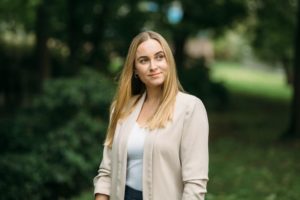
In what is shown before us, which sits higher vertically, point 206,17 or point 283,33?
point 206,17

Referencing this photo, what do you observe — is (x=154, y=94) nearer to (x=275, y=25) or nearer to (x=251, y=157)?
(x=251, y=157)

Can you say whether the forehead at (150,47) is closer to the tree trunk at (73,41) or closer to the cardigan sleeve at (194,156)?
the cardigan sleeve at (194,156)

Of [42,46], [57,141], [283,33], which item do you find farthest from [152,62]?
[283,33]

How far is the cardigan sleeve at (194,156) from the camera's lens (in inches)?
133

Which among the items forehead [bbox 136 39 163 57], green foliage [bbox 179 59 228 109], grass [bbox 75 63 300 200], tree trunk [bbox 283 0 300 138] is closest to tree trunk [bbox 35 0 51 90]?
green foliage [bbox 179 59 228 109]

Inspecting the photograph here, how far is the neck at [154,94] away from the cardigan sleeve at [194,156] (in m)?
0.37

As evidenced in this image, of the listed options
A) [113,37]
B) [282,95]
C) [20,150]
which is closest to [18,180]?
[20,150]

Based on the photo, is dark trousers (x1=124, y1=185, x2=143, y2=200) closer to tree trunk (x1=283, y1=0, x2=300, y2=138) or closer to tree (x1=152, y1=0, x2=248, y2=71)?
tree trunk (x1=283, y1=0, x2=300, y2=138)

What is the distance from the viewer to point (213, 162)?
10984 millimetres

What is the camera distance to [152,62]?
362cm

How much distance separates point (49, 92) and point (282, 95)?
18.1 m

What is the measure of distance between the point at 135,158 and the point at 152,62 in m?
0.59

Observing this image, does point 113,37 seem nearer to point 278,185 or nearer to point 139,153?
point 278,185

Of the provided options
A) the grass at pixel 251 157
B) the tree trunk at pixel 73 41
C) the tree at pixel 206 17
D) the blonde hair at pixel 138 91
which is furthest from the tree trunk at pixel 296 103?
the blonde hair at pixel 138 91
